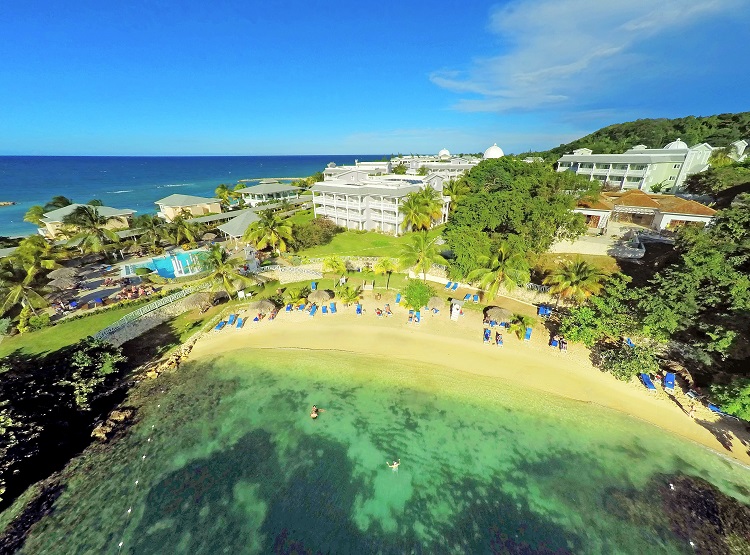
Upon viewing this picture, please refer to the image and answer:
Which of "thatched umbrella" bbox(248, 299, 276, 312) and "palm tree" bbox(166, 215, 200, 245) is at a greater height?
"palm tree" bbox(166, 215, 200, 245)

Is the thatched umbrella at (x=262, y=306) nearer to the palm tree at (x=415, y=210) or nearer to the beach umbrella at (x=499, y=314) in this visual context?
the beach umbrella at (x=499, y=314)

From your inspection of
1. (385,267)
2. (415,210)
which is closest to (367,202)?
(415,210)

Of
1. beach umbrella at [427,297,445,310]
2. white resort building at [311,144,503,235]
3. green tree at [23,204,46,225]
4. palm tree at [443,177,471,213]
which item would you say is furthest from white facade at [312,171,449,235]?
green tree at [23,204,46,225]

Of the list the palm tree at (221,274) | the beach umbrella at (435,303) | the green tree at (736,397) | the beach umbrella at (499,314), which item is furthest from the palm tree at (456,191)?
the green tree at (736,397)

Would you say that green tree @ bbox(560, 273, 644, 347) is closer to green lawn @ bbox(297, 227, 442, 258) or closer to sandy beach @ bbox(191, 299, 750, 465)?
sandy beach @ bbox(191, 299, 750, 465)

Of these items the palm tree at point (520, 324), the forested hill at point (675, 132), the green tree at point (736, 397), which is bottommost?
the palm tree at point (520, 324)

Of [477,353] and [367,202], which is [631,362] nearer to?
[477,353]
